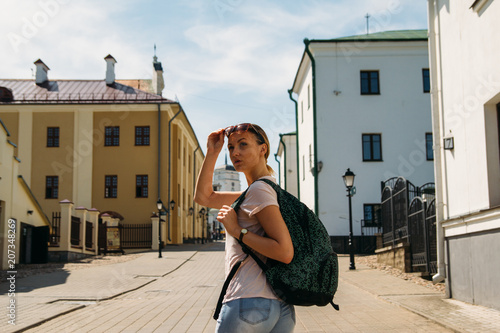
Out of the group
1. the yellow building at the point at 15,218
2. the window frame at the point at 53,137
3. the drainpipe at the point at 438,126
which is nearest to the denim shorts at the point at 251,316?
the drainpipe at the point at 438,126

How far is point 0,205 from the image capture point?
1880cm

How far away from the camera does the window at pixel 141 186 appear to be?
37906mm

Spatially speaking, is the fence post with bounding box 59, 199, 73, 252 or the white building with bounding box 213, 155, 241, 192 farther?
the white building with bounding box 213, 155, 241, 192

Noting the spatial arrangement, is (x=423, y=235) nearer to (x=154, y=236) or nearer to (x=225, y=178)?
(x=154, y=236)

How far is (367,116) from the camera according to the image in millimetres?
28484

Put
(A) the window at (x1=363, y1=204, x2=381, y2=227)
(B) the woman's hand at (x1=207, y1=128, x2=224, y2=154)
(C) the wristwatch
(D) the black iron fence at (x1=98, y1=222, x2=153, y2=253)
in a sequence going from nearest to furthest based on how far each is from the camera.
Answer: (C) the wristwatch, (B) the woman's hand at (x1=207, y1=128, x2=224, y2=154), (A) the window at (x1=363, y1=204, x2=381, y2=227), (D) the black iron fence at (x1=98, y1=222, x2=153, y2=253)

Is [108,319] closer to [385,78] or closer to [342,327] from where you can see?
[342,327]

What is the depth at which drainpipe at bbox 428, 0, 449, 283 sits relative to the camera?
438 inches

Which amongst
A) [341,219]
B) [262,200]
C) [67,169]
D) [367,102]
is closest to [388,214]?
[341,219]

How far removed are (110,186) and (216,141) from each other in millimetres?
36392

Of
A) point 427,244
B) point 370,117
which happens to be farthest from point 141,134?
point 427,244

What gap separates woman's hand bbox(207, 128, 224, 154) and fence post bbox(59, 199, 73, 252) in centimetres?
2137

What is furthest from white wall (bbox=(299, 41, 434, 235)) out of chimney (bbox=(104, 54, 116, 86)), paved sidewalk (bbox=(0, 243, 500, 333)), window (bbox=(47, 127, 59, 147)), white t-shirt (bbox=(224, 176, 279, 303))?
white t-shirt (bbox=(224, 176, 279, 303))

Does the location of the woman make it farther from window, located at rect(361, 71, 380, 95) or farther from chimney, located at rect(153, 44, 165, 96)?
chimney, located at rect(153, 44, 165, 96)
